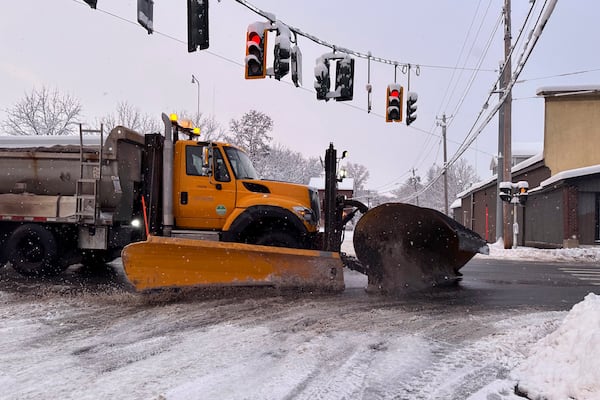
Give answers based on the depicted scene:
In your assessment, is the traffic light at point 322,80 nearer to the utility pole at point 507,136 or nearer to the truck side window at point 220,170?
the truck side window at point 220,170

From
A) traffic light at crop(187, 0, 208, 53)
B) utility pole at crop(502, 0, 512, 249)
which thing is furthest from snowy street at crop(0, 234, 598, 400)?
utility pole at crop(502, 0, 512, 249)

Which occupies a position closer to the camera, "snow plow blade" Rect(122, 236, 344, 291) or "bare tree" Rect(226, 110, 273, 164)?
"snow plow blade" Rect(122, 236, 344, 291)

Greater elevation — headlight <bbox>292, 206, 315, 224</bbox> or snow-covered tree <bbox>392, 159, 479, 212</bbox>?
snow-covered tree <bbox>392, 159, 479, 212</bbox>

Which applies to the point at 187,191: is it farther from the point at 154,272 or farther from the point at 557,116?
the point at 557,116

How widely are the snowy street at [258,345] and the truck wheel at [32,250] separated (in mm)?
1149

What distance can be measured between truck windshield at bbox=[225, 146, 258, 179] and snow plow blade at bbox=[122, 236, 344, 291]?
1606 mm

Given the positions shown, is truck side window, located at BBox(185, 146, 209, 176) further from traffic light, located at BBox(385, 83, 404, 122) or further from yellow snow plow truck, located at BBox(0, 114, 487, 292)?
traffic light, located at BBox(385, 83, 404, 122)

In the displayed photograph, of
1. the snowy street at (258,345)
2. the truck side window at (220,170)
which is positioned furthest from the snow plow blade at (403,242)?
the truck side window at (220,170)

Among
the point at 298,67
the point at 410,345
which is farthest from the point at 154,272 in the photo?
the point at 298,67

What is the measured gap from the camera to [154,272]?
6.37 meters

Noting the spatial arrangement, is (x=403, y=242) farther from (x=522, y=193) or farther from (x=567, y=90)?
(x=567, y=90)

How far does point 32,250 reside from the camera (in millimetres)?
8195

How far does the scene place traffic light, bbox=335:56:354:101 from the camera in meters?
12.0

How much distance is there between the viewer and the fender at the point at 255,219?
7.21m
